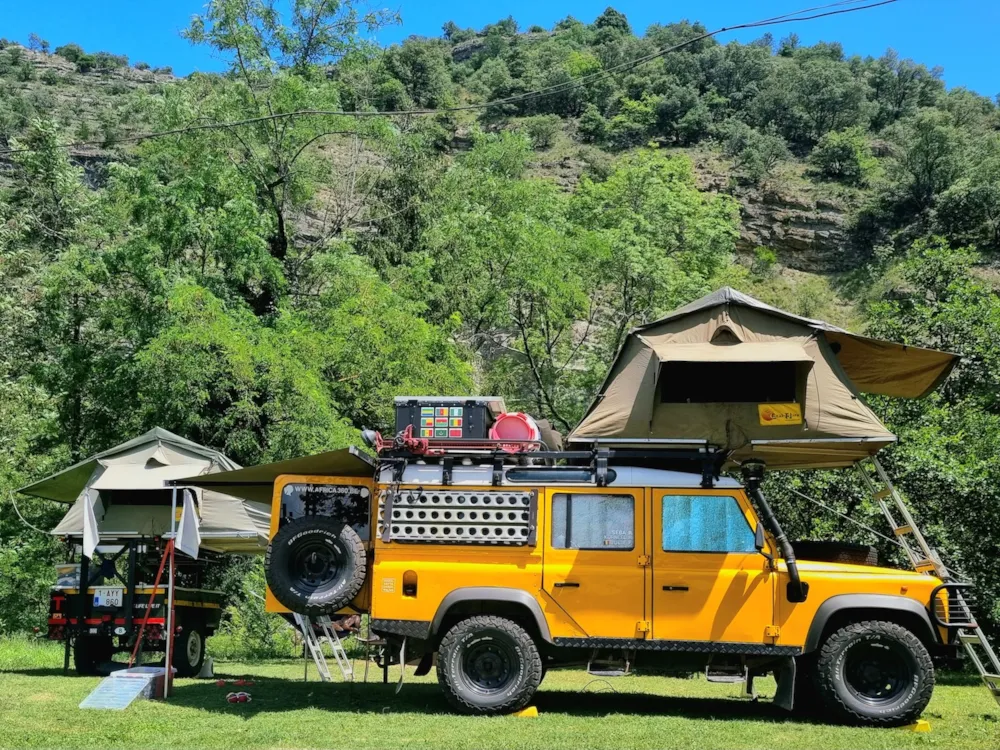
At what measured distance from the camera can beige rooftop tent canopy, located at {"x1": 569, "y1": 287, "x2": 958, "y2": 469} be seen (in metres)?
8.41

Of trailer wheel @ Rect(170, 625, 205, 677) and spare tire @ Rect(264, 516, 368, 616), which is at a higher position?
spare tire @ Rect(264, 516, 368, 616)

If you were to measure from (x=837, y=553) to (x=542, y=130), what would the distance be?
3004 inches

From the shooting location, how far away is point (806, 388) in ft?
27.6

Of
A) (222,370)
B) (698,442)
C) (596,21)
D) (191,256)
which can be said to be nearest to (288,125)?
(191,256)

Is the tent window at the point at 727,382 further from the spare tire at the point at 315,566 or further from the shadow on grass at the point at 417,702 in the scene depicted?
the spare tire at the point at 315,566

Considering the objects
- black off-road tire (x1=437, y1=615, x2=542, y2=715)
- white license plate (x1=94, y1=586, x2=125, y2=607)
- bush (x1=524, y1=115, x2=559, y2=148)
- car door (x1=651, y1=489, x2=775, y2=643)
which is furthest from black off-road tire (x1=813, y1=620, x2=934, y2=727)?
bush (x1=524, y1=115, x2=559, y2=148)

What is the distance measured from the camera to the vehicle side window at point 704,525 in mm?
8344

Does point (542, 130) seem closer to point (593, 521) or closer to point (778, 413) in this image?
point (778, 413)

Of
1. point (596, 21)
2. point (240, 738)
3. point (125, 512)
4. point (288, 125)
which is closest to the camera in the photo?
point (240, 738)

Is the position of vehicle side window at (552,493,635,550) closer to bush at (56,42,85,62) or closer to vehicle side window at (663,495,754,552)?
vehicle side window at (663,495,754,552)

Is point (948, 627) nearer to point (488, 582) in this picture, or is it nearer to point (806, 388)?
point (806, 388)

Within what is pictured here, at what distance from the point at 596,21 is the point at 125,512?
13391 centimetres

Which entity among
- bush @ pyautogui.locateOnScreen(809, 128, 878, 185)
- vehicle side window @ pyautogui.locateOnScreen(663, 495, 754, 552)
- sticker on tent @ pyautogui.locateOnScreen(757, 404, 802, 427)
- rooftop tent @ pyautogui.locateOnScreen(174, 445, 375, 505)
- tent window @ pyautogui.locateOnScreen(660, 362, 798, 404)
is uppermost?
bush @ pyautogui.locateOnScreen(809, 128, 878, 185)

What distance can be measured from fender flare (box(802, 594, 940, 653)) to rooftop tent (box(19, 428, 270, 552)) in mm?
7527
